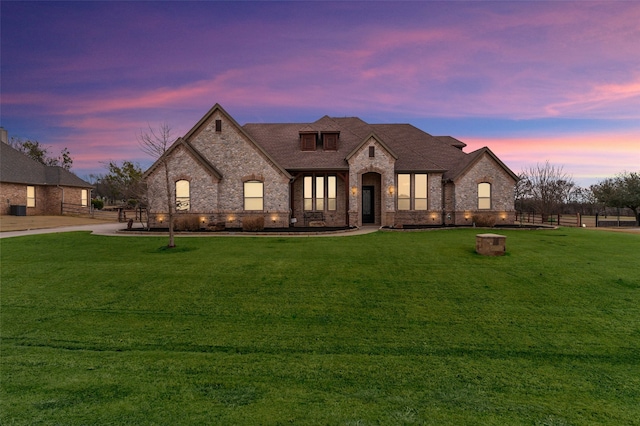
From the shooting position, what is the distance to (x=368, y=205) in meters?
25.7

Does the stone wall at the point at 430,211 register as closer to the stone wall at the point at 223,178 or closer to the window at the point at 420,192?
the window at the point at 420,192

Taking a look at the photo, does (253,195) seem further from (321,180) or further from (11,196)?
(11,196)

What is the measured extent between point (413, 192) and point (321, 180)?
7.54 metres

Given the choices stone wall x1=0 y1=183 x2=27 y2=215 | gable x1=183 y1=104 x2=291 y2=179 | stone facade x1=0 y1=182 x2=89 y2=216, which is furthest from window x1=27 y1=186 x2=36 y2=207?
gable x1=183 y1=104 x2=291 y2=179

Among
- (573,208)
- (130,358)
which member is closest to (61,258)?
(130,358)

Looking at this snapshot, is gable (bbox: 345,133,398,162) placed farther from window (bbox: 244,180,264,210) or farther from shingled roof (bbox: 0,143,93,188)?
shingled roof (bbox: 0,143,93,188)

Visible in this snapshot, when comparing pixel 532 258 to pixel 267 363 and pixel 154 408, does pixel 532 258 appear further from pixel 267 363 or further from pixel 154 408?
pixel 154 408

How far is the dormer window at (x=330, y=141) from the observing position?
25.4 meters

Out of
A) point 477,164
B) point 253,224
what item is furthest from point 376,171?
point 253,224

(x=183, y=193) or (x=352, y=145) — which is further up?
(x=352, y=145)

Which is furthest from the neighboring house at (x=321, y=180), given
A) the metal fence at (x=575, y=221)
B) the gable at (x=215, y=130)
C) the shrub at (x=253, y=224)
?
the metal fence at (x=575, y=221)

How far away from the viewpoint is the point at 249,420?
3.96m

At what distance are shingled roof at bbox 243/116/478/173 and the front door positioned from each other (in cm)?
294

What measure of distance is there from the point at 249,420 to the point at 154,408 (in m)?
1.38
